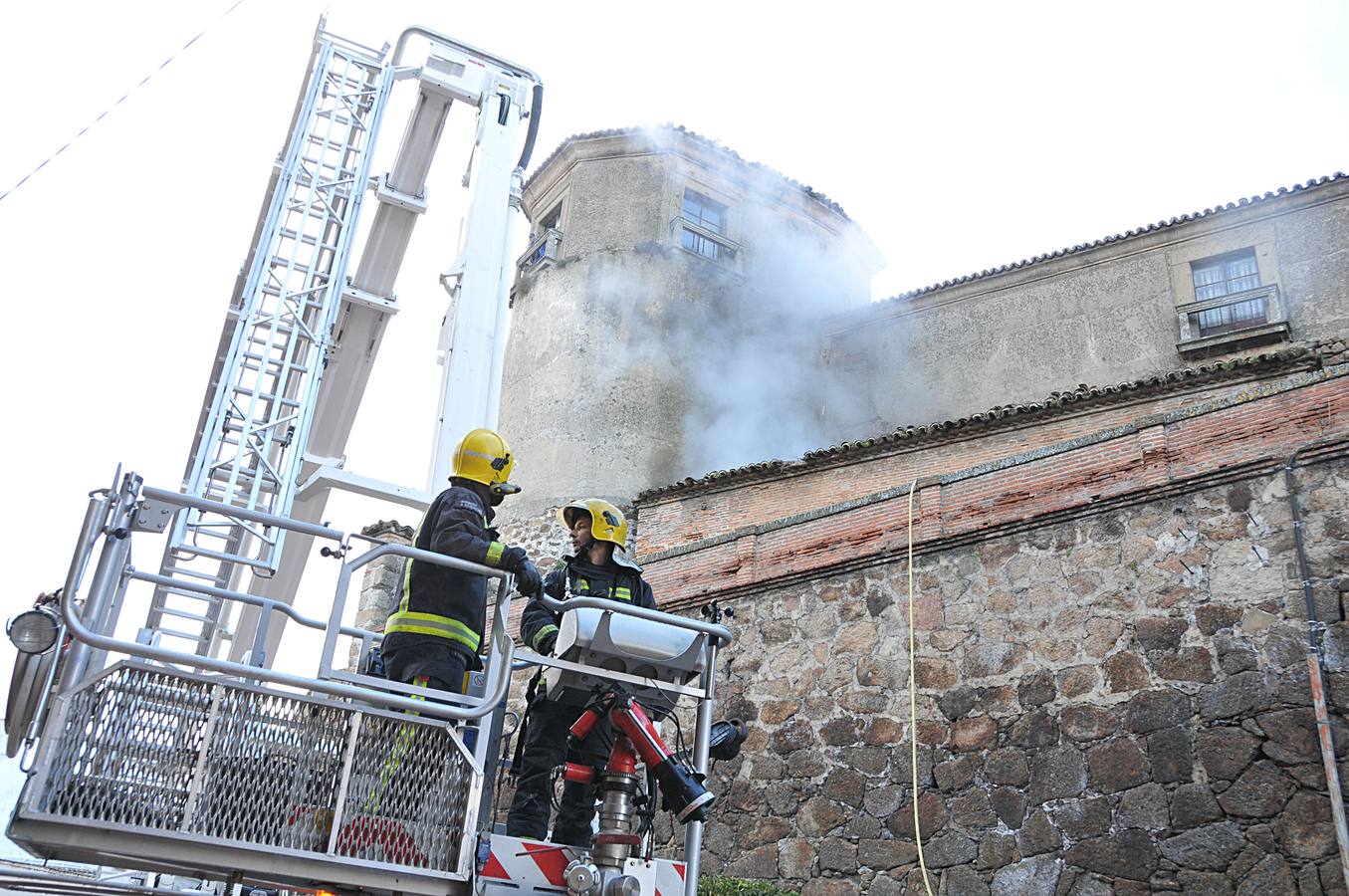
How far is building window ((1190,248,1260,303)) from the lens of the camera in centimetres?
2216

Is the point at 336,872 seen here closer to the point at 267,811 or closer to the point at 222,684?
the point at 267,811

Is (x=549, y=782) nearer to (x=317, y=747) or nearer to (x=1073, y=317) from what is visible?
(x=317, y=747)

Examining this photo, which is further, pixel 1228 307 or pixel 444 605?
pixel 1228 307

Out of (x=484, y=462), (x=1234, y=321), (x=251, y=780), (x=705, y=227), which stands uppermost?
(x=705, y=227)

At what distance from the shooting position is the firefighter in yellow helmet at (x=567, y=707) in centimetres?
579

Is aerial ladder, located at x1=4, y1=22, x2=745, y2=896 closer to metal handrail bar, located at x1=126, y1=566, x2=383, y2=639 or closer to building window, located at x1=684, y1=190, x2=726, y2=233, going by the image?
metal handrail bar, located at x1=126, y1=566, x2=383, y2=639

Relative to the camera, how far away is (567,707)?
6.19 meters

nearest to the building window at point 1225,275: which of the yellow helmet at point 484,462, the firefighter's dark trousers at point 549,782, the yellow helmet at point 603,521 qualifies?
the yellow helmet at point 603,521

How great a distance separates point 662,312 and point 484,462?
827 inches

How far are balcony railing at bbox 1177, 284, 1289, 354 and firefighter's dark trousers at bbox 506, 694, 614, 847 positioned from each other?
715 inches

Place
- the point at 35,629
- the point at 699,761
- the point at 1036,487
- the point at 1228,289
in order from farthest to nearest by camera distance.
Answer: the point at 1228,289, the point at 1036,487, the point at 699,761, the point at 35,629

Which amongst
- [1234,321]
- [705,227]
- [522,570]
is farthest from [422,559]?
[705,227]

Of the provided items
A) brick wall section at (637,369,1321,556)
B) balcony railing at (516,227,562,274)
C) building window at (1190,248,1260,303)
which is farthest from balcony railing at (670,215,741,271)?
building window at (1190,248,1260,303)

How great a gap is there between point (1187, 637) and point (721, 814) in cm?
467
